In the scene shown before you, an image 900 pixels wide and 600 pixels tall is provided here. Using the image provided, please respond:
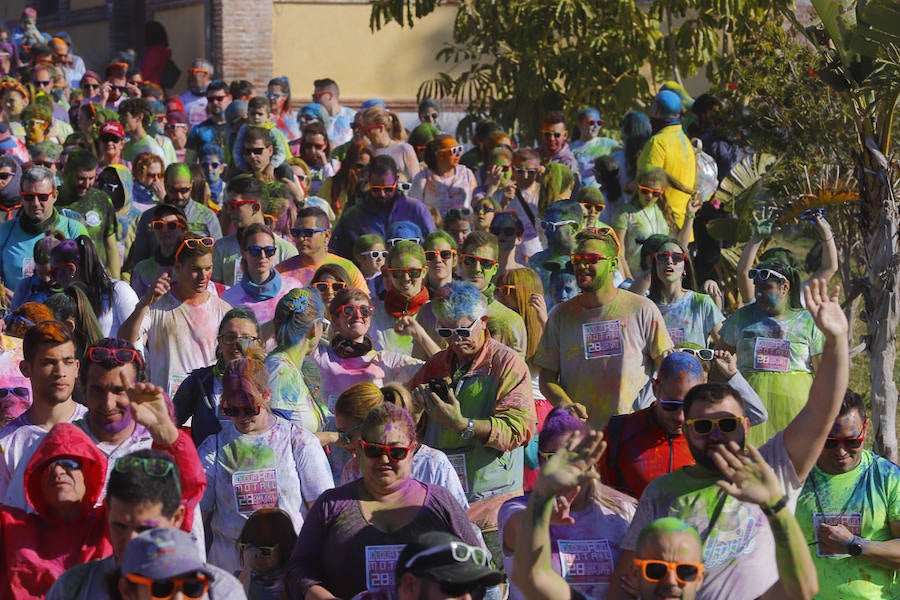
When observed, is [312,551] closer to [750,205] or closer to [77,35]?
[750,205]

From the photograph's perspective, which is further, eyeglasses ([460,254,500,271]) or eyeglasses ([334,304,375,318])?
eyeglasses ([460,254,500,271])

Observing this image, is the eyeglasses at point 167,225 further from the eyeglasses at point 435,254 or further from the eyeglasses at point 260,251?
the eyeglasses at point 435,254

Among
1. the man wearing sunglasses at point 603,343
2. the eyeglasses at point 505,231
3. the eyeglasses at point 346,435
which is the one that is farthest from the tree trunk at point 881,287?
the eyeglasses at point 346,435

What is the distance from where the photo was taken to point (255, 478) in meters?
6.39

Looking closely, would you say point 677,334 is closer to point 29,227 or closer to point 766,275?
point 766,275

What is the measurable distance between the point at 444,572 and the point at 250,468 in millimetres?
1906

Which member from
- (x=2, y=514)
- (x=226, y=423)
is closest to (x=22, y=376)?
(x=226, y=423)

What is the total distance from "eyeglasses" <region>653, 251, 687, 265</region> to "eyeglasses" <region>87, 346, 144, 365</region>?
344 cm

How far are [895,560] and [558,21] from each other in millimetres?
10415

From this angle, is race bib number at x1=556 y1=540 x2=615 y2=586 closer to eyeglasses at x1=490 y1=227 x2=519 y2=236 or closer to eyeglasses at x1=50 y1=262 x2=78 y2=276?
eyeglasses at x1=50 y1=262 x2=78 y2=276

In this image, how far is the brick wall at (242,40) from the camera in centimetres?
2466

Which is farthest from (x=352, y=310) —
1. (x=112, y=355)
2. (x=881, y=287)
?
(x=881, y=287)

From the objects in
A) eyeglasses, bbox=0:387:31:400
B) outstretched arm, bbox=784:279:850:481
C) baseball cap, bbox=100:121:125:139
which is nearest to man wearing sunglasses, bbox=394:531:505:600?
outstretched arm, bbox=784:279:850:481

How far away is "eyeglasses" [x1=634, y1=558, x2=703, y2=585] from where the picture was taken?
4.80 meters
